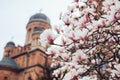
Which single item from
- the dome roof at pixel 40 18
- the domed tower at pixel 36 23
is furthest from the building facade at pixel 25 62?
the dome roof at pixel 40 18

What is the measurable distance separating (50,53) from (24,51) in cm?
2838

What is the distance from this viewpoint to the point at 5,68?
29.4m

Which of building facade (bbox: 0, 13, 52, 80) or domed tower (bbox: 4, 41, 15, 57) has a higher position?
domed tower (bbox: 4, 41, 15, 57)

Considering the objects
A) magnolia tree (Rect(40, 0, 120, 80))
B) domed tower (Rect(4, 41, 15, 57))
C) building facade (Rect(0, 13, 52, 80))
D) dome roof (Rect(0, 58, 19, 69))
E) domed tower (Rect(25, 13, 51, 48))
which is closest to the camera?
magnolia tree (Rect(40, 0, 120, 80))

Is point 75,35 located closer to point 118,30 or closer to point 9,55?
point 118,30

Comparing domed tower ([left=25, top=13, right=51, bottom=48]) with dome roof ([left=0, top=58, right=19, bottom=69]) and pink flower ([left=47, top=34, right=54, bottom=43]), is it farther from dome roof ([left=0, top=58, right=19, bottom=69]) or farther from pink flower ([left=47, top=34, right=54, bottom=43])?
pink flower ([left=47, top=34, right=54, bottom=43])

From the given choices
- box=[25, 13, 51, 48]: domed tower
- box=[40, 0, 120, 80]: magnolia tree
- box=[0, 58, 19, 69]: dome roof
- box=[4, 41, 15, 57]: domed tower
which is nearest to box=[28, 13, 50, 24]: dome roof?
box=[25, 13, 51, 48]: domed tower

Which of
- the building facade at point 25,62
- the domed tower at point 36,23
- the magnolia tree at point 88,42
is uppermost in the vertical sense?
the domed tower at point 36,23

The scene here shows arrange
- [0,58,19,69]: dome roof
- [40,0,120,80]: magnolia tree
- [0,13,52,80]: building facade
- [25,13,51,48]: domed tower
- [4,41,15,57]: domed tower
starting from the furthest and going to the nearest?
1. [4,41,15,57]: domed tower
2. [25,13,51,48]: domed tower
3. [0,58,19,69]: dome roof
4. [0,13,52,80]: building facade
5. [40,0,120,80]: magnolia tree

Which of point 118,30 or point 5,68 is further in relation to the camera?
point 5,68

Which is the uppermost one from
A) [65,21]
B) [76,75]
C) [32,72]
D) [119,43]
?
[32,72]

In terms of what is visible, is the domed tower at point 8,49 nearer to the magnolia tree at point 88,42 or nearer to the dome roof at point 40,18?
the dome roof at point 40,18

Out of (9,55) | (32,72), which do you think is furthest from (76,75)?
(9,55)

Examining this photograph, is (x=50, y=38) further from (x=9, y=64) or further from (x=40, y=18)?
(x=40, y=18)
